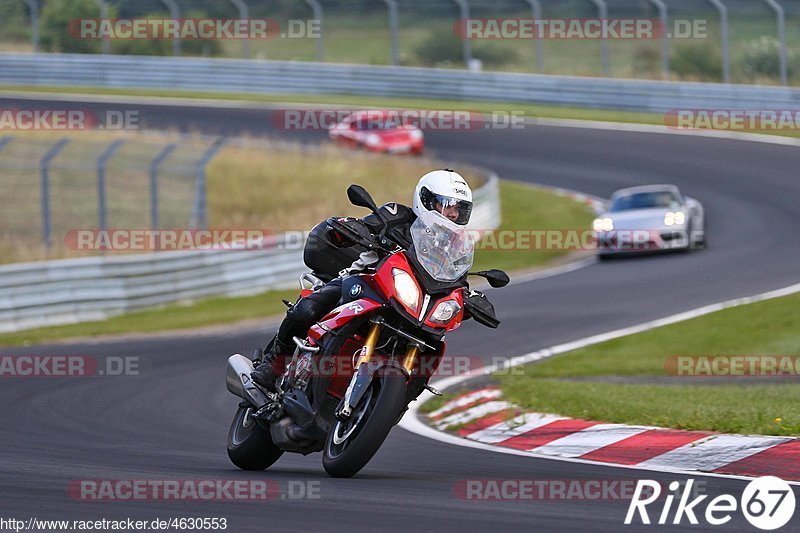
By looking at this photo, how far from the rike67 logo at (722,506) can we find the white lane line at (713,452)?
3.34 feet

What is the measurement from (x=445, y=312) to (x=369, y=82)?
1319 inches

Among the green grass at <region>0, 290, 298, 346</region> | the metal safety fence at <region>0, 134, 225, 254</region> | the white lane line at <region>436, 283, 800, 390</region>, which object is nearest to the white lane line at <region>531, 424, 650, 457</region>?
the white lane line at <region>436, 283, 800, 390</region>

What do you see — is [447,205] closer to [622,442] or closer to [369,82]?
[622,442]

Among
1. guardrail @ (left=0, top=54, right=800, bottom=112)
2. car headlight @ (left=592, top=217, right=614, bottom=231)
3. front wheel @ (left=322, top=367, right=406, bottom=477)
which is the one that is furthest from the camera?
guardrail @ (left=0, top=54, right=800, bottom=112)

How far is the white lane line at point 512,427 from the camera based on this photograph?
32.8 ft

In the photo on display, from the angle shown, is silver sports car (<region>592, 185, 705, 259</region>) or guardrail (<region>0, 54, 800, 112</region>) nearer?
silver sports car (<region>592, 185, 705, 259</region>)

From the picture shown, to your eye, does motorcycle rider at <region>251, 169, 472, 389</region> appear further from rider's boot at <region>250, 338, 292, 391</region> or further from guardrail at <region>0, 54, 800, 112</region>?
guardrail at <region>0, 54, 800, 112</region>

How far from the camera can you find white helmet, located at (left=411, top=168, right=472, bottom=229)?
25.0ft

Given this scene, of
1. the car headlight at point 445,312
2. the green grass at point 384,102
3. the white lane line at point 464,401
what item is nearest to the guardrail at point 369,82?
the green grass at point 384,102

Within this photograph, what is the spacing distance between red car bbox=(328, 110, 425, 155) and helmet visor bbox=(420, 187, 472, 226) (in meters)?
25.9

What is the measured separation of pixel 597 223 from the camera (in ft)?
77.0

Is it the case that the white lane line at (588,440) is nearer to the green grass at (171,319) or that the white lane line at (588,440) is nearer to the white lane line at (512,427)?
the white lane line at (512,427)

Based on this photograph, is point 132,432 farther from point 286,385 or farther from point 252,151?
point 252,151

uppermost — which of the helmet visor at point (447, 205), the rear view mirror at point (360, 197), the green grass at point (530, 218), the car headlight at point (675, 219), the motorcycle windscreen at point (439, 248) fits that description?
the rear view mirror at point (360, 197)
